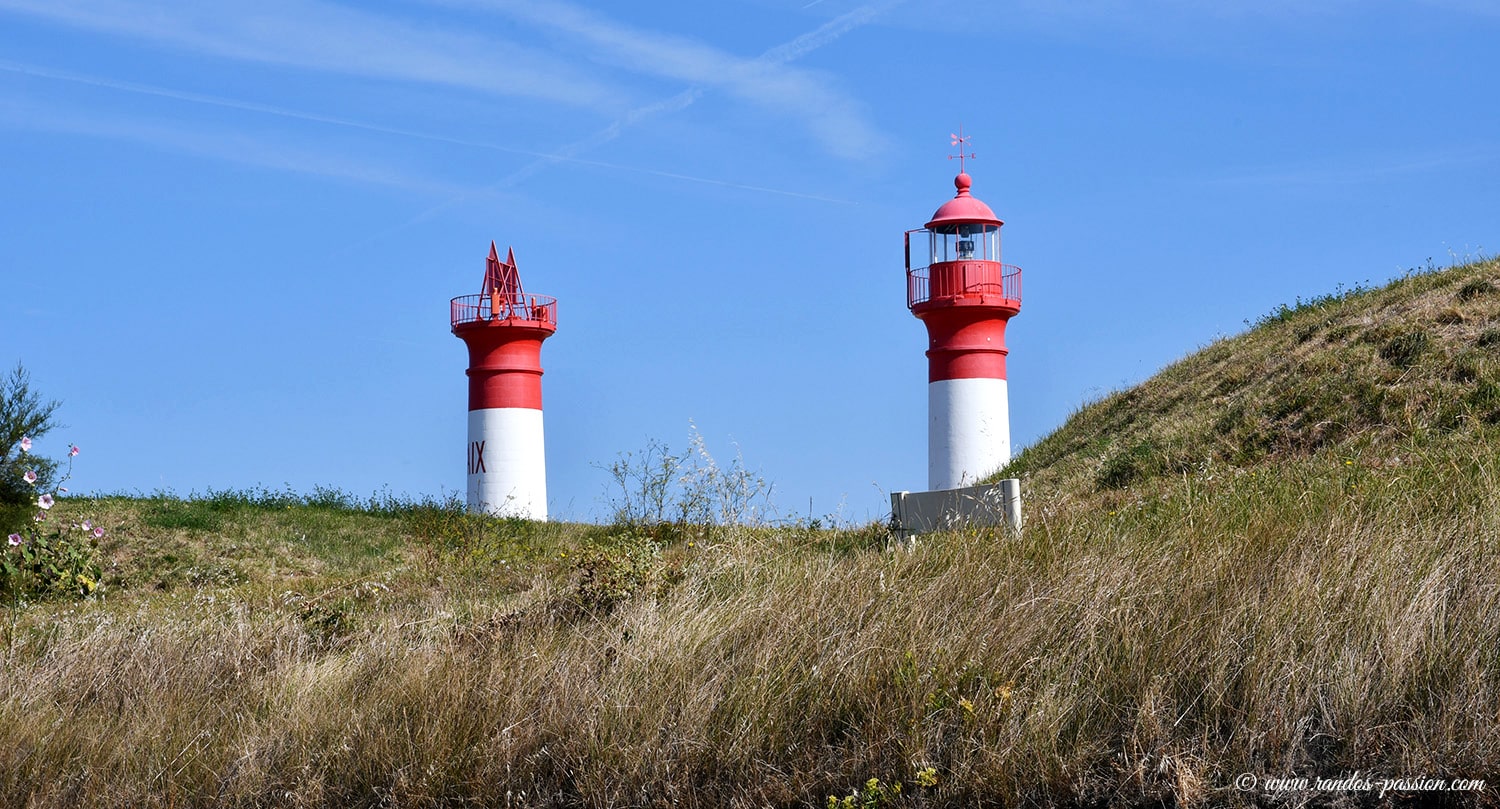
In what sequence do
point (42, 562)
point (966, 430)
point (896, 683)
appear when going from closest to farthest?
1. point (896, 683)
2. point (42, 562)
3. point (966, 430)

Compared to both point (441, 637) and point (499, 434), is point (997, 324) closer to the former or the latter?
point (499, 434)

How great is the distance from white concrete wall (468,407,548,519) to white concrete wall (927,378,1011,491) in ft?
26.5

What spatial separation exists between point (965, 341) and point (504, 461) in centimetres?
920

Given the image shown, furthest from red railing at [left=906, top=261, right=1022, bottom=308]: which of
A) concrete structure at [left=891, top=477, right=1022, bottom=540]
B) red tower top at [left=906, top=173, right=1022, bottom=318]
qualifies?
concrete structure at [left=891, top=477, right=1022, bottom=540]

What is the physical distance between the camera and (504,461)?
81.8 feet

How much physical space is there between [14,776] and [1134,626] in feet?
18.3

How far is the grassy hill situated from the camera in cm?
527

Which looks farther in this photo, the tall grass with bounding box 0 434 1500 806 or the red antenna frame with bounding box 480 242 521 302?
the red antenna frame with bounding box 480 242 521 302

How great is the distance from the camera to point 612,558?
335 inches

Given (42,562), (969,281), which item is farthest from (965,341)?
(42,562)

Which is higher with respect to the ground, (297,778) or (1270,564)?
(1270,564)

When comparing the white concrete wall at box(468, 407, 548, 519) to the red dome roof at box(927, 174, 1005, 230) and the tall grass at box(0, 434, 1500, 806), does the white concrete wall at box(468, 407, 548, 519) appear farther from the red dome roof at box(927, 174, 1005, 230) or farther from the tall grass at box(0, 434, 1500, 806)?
the tall grass at box(0, 434, 1500, 806)

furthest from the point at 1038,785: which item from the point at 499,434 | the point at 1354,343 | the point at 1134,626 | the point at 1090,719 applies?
the point at 499,434

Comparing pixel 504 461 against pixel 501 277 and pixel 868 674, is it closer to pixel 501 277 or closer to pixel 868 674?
pixel 501 277
